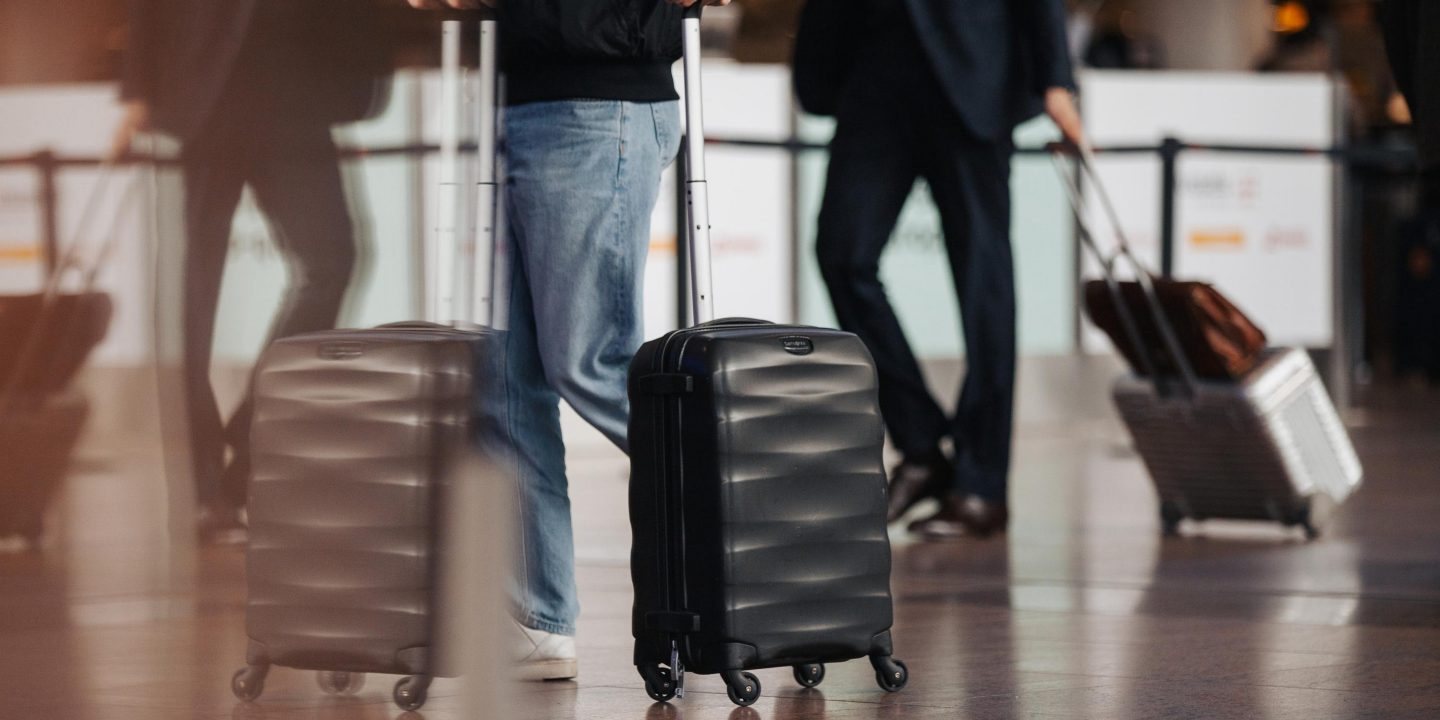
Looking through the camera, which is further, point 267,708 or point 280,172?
point 267,708

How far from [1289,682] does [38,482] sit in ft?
6.59

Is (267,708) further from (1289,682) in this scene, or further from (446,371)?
(1289,682)

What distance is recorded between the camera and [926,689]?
2.68m

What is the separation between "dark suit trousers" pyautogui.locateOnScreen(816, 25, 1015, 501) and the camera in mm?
4641

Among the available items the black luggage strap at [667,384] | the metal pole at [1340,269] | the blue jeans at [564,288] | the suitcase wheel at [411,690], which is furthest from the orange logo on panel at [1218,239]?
the suitcase wheel at [411,690]

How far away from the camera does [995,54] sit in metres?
4.65

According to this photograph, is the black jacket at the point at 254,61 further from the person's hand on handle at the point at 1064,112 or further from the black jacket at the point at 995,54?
the person's hand on handle at the point at 1064,112

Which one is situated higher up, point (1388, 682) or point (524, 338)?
point (524, 338)

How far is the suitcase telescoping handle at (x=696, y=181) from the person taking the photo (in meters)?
2.63

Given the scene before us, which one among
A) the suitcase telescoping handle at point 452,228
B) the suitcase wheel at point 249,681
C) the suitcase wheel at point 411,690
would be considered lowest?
the suitcase wheel at point 411,690

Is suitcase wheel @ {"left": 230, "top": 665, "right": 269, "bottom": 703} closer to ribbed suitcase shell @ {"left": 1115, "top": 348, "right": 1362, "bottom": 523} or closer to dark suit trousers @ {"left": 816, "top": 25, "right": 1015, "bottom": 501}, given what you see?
dark suit trousers @ {"left": 816, "top": 25, "right": 1015, "bottom": 501}

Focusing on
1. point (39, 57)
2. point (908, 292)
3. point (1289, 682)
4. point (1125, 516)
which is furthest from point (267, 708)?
point (908, 292)

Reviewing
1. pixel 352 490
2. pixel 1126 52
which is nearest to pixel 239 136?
pixel 352 490

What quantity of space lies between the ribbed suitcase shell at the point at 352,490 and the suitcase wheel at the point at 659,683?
1003 mm
